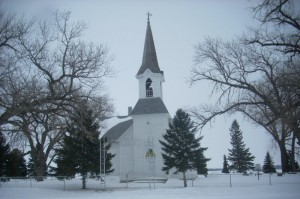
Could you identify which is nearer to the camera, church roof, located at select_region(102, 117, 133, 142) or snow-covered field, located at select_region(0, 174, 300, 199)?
snow-covered field, located at select_region(0, 174, 300, 199)

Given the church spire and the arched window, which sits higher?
the church spire

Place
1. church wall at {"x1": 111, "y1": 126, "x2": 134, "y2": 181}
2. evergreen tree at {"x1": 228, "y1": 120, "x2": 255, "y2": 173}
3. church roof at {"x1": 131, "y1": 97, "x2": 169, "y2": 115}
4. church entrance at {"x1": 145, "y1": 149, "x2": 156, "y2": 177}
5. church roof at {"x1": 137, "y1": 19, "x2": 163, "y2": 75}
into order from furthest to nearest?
evergreen tree at {"x1": 228, "y1": 120, "x2": 255, "y2": 173} → church roof at {"x1": 137, "y1": 19, "x2": 163, "y2": 75} → church roof at {"x1": 131, "y1": 97, "x2": 169, "y2": 115} → church wall at {"x1": 111, "y1": 126, "x2": 134, "y2": 181} → church entrance at {"x1": 145, "y1": 149, "x2": 156, "y2": 177}

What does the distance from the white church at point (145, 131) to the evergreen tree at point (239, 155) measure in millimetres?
24962

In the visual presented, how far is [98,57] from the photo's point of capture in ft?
60.8

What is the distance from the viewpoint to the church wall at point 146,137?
40.8 metres

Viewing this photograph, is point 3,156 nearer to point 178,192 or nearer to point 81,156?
point 81,156

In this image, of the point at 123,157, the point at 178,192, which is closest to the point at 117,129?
the point at 123,157

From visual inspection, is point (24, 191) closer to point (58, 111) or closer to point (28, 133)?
point (28, 133)

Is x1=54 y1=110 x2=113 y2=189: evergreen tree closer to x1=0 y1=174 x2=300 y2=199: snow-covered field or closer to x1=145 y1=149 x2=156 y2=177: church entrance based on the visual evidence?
x1=0 y1=174 x2=300 y2=199: snow-covered field

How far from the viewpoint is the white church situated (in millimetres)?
40750

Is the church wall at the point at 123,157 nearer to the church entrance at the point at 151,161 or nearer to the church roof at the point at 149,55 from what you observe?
the church entrance at the point at 151,161

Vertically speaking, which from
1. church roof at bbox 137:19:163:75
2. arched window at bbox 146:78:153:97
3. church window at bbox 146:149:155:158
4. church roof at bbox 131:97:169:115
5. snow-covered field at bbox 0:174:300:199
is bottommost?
snow-covered field at bbox 0:174:300:199

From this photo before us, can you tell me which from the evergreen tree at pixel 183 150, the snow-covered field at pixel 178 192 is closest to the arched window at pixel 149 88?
the evergreen tree at pixel 183 150

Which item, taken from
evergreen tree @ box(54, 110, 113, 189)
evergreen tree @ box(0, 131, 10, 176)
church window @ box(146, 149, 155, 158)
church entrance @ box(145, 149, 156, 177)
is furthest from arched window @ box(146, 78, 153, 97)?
evergreen tree @ box(0, 131, 10, 176)
